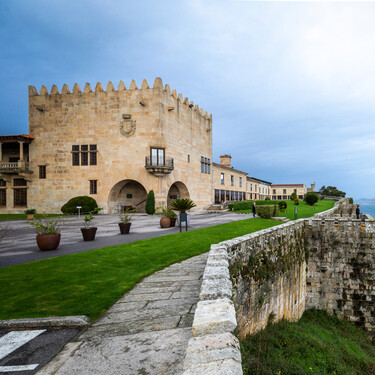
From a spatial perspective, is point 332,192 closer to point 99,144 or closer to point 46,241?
point 99,144

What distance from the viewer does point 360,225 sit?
46.1 ft

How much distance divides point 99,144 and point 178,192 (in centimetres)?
1174

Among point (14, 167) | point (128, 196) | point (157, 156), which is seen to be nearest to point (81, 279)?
point (157, 156)

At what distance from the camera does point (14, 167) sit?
29.8 meters

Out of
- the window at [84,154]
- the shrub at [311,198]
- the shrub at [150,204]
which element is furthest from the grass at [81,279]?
the shrub at [311,198]

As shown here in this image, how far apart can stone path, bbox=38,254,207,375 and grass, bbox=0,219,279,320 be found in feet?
1.67

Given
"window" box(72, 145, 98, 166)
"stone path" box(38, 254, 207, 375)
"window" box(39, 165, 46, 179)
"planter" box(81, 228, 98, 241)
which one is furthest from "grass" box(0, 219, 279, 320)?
"window" box(39, 165, 46, 179)

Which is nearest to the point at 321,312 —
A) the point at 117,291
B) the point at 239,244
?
the point at 239,244

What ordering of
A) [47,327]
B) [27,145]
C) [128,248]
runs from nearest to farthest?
1. [47,327]
2. [128,248]
3. [27,145]

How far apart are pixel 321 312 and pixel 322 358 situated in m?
7.13

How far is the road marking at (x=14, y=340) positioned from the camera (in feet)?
10.5

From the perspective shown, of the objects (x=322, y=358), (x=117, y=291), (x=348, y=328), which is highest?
(x=117, y=291)

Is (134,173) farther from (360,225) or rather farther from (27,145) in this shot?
(360,225)

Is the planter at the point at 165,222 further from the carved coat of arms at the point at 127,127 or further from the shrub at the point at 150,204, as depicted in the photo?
the carved coat of arms at the point at 127,127
